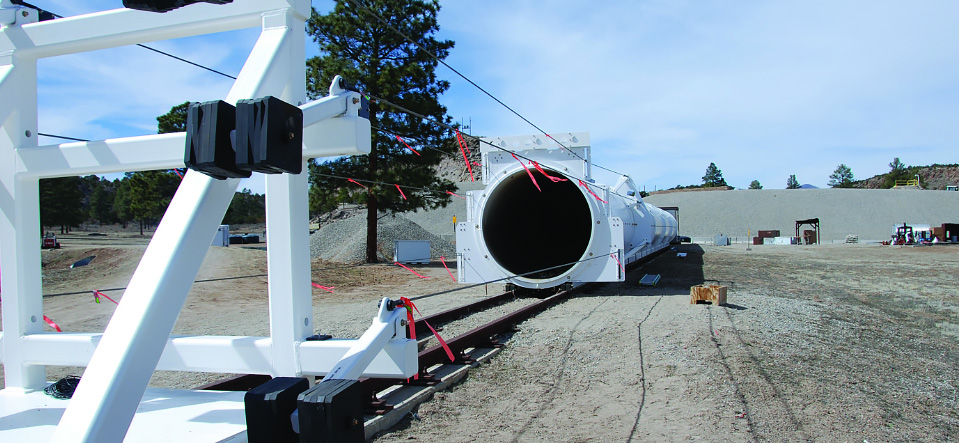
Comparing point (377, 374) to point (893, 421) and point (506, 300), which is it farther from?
point (506, 300)

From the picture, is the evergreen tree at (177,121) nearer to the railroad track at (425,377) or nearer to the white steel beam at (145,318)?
the white steel beam at (145,318)

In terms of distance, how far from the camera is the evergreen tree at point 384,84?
21656mm

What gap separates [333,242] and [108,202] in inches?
2925

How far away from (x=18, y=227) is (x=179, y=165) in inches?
41.9

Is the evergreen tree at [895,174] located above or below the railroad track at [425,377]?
above

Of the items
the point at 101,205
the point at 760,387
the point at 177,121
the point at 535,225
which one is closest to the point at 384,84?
the point at 177,121

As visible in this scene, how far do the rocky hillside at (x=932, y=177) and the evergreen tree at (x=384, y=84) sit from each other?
137157 mm

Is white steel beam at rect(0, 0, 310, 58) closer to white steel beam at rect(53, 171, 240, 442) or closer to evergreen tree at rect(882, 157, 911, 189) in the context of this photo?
white steel beam at rect(53, 171, 240, 442)

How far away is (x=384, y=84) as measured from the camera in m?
21.2

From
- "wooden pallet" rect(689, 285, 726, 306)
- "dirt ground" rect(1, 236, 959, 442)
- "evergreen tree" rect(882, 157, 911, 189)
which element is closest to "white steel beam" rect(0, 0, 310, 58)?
"dirt ground" rect(1, 236, 959, 442)

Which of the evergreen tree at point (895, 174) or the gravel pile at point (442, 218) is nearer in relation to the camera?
the gravel pile at point (442, 218)

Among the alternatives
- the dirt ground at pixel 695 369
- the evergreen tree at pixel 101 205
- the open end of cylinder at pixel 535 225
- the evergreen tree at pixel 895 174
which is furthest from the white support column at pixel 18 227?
the evergreen tree at pixel 895 174

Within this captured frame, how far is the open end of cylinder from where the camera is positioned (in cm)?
1129

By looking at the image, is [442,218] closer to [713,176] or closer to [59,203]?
[59,203]
